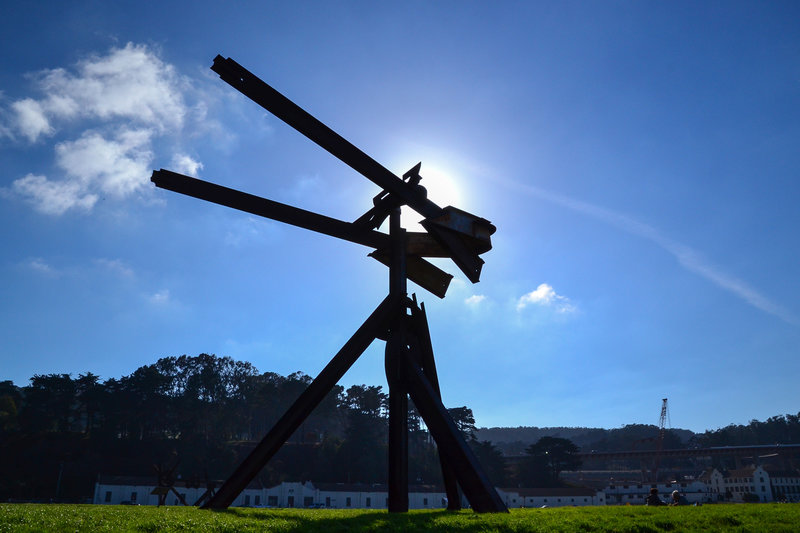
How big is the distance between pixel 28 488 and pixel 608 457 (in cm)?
13280

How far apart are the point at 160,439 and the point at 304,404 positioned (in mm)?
105525

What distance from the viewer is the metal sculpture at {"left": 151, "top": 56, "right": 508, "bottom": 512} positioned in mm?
12375

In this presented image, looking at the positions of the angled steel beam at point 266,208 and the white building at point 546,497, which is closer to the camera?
the angled steel beam at point 266,208

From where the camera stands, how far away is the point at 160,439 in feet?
339

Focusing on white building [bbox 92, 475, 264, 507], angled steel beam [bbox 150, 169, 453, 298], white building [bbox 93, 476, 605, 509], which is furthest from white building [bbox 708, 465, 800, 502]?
angled steel beam [bbox 150, 169, 453, 298]

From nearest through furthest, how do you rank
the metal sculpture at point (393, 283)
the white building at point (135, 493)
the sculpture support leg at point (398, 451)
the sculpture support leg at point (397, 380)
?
the metal sculpture at point (393, 283), the sculpture support leg at point (398, 451), the sculpture support leg at point (397, 380), the white building at point (135, 493)

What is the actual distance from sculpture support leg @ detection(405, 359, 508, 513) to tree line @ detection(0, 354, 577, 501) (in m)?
81.4

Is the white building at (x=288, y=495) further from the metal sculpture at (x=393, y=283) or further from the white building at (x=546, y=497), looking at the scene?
the metal sculpture at (x=393, y=283)

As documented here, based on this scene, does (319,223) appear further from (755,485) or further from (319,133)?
(755,485)

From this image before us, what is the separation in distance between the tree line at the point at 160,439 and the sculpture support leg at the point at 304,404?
261ft

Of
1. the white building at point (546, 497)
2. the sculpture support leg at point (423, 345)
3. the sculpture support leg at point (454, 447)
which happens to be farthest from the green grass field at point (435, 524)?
the white building at point (546, 497)

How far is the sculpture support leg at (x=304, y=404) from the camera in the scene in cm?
1238

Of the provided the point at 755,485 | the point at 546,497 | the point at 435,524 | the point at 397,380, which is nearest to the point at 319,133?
the point at 397,380

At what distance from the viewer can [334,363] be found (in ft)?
42.9
